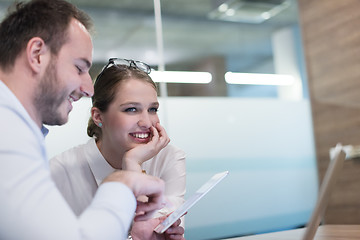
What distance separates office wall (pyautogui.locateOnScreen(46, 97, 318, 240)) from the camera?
10.5ft

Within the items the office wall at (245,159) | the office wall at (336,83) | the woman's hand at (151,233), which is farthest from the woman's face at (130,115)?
the office wall at (336,83)

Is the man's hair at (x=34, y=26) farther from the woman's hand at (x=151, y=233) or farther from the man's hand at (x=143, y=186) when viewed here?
the woman's hand at (x=151, y=233)

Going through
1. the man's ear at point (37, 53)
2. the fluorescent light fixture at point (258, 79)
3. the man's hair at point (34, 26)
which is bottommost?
the man's ear at point (37, 53)

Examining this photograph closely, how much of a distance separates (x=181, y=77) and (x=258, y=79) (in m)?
0.74

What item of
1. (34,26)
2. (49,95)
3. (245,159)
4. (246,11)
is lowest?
(245,159)

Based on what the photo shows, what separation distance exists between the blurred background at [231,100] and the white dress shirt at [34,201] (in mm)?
1981

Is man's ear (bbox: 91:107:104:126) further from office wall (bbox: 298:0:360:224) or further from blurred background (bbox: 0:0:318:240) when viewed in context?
office wall (bbox: 298:0:360:224)

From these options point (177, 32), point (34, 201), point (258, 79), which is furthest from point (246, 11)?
point (34, 201)

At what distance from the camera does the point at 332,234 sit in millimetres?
1357

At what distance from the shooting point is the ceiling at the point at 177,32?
3.00 m

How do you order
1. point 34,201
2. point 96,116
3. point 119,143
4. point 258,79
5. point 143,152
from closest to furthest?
point 34,201 < point 143,152 < point 119,143 < point 96,116 < point 258,79

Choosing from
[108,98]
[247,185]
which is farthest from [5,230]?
[247,185]

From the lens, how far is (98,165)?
1.67 m

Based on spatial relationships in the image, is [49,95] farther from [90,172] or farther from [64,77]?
[90,172]
